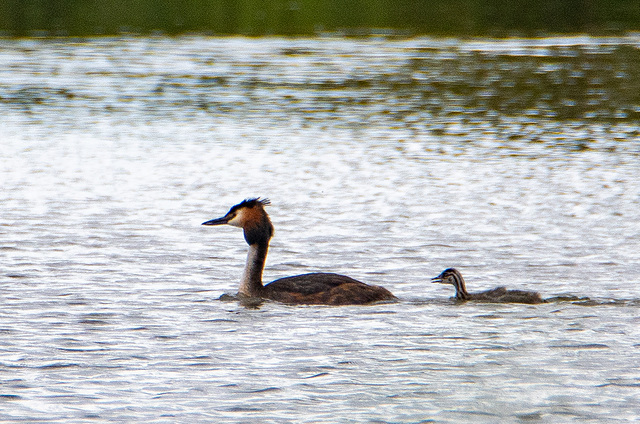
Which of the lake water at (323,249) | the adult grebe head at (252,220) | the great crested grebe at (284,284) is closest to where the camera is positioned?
the lake water at (323,249)

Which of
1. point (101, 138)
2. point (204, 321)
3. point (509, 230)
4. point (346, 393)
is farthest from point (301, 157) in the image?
point (346, 393)

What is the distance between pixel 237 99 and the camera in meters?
32.4

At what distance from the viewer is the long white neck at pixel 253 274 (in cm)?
1225

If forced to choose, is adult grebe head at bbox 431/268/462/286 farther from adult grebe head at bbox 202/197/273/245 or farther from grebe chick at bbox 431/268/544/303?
adult grebe head at bbox 202/197/273/245

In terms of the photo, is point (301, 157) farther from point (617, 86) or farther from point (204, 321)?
point (617, 86)

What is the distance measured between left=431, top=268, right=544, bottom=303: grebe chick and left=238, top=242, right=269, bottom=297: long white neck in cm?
187

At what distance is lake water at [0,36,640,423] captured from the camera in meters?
8.96

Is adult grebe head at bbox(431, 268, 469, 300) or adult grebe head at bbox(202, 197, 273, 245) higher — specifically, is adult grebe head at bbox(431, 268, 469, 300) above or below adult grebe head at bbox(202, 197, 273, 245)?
below

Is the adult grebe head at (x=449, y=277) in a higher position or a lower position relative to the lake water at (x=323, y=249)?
higher

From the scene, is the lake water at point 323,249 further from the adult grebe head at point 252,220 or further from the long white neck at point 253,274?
the adult grebe head at point 252,220

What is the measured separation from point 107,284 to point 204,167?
8908mm

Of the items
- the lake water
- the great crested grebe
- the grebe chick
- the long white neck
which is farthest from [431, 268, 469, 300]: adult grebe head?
the long white neck

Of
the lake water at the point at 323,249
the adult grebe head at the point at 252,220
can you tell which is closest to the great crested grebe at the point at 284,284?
the adult grebe head at the point at 252,220

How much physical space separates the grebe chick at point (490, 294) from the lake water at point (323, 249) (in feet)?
0.30
